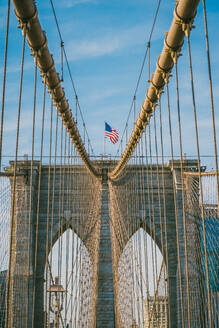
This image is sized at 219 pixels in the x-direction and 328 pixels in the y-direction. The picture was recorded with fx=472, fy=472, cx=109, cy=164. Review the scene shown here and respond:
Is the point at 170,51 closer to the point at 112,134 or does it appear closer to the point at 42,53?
the point at 42,53

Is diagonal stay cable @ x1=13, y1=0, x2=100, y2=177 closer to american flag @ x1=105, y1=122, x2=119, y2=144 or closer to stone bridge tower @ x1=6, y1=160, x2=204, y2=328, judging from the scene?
stone bridge tower @ x1=6, y1=160, x2=204, y2=328

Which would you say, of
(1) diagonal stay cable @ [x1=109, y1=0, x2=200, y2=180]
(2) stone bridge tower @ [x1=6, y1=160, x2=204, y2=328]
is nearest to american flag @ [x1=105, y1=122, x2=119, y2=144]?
(2) stone bridge tower @ [x1=6, y1=160, x2=204, y2=328]

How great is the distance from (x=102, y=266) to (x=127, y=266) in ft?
13.0

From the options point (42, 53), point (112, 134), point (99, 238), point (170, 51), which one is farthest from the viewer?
point (99, 238)

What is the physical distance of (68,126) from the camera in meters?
9.45

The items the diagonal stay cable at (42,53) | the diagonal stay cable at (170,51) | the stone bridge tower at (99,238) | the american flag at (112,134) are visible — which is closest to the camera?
the diagonal stay cable at (170,51)


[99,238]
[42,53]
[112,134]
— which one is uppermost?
[112,134]

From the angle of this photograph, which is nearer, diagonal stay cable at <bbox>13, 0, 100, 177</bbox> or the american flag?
diagonal stay cable at <bbox>13, 0, 100, 177</bbox>

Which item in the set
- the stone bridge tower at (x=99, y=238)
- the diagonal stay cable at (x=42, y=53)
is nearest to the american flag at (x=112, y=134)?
the stone bridge tower at (x=99, y=238)

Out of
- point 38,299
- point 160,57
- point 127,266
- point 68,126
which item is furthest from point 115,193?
point 160,57

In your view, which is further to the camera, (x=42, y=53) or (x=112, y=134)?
(x=112, y=134)

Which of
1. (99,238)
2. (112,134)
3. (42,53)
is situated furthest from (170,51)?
(99,238)

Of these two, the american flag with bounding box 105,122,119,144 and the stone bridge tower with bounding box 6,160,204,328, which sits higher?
the american flag with bounding box 105,122,119,144

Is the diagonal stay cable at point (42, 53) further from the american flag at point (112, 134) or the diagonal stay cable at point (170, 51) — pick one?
the american flag at point (112, 134)
